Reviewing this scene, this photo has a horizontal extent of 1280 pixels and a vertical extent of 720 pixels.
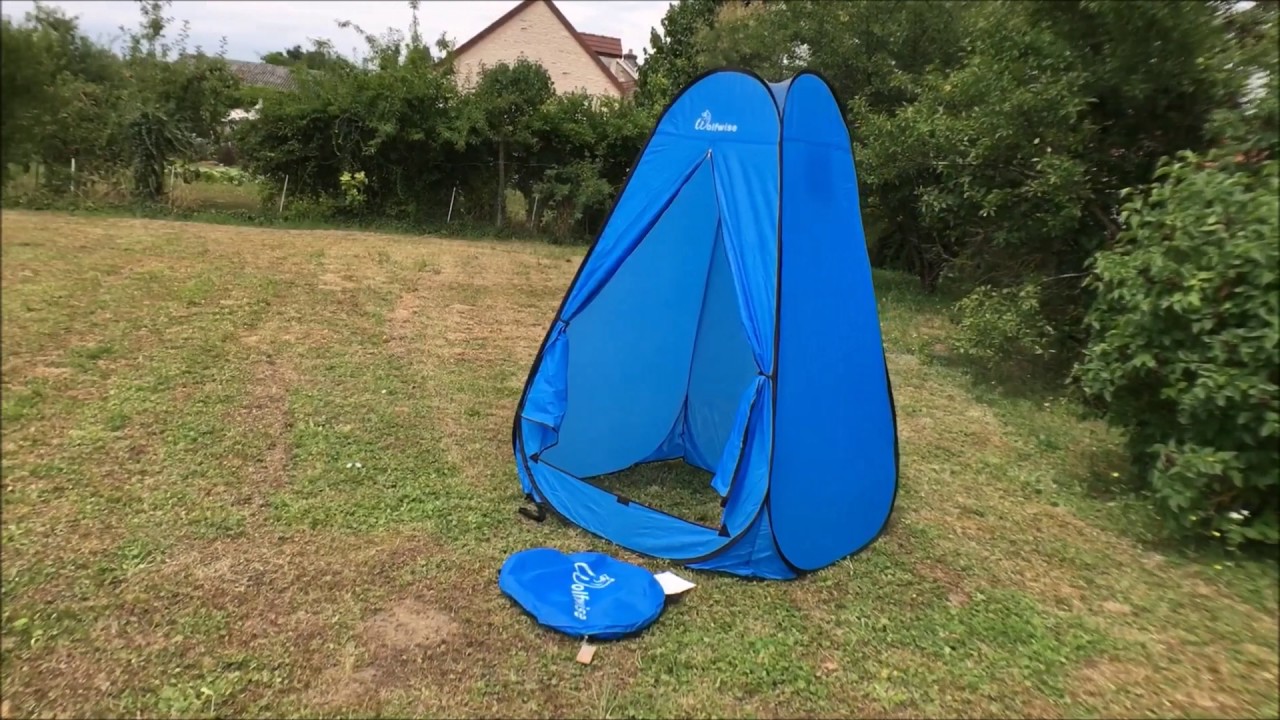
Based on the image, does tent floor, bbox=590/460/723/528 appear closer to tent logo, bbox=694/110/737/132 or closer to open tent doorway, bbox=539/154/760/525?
open tent doorway, bbox=539/154/760/525

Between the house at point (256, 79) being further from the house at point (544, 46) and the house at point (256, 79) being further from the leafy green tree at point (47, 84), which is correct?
the leafy green tree at point (47, 84)

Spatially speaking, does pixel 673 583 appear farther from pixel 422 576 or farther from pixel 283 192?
pixel 283 192

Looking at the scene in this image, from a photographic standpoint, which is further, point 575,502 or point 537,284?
point 537,284

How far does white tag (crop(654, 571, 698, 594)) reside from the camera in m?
3.29

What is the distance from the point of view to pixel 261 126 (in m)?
11.5

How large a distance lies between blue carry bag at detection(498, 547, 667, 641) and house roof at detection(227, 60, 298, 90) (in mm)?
11200

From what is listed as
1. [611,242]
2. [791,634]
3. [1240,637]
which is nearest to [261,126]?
[611,242]

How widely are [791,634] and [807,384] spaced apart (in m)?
1.09

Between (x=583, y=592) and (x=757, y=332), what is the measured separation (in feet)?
4.51

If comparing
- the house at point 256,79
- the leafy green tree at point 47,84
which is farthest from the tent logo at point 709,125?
the house at point 256,79

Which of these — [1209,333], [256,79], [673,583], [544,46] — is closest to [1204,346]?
[1209,333]

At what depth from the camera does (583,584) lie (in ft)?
10.7

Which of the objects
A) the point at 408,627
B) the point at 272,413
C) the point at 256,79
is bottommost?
the point at 408,627

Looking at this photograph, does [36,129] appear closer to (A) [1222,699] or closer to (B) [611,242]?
(B) [611,242]
